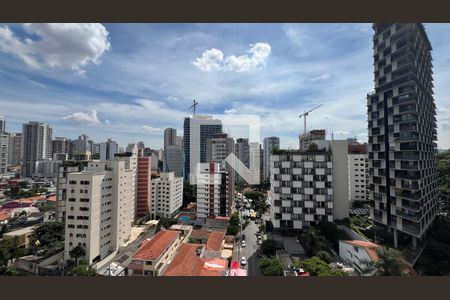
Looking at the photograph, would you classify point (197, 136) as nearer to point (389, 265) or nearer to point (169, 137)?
point (389, 265)

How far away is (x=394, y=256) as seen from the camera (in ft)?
15.9

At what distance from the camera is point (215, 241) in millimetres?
8594

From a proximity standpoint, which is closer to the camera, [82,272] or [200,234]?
[82,272]

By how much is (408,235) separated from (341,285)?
7.52m

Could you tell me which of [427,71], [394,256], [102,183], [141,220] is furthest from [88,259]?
[427,71]

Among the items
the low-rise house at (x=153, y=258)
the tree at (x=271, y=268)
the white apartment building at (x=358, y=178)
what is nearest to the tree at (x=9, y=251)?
the low-rise house at (x=153, y=258)

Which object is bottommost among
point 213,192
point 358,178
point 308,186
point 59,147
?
point 213,192

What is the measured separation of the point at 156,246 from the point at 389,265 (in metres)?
6.54

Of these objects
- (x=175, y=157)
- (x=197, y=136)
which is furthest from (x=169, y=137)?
(x=197, y=136)

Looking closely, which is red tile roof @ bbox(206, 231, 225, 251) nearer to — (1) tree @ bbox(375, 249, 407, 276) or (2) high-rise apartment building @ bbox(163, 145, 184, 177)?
(1) tree @ bbox(375, 249, 407, 276)

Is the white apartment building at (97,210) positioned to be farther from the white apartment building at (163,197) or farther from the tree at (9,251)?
the white apartment building at (163,197)

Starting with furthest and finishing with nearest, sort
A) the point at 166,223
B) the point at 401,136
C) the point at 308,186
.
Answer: the point at 166,223 < the point at 308,186 < the point at 401,136

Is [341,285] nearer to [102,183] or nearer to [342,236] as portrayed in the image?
[342,236]

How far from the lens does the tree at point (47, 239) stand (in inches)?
336
